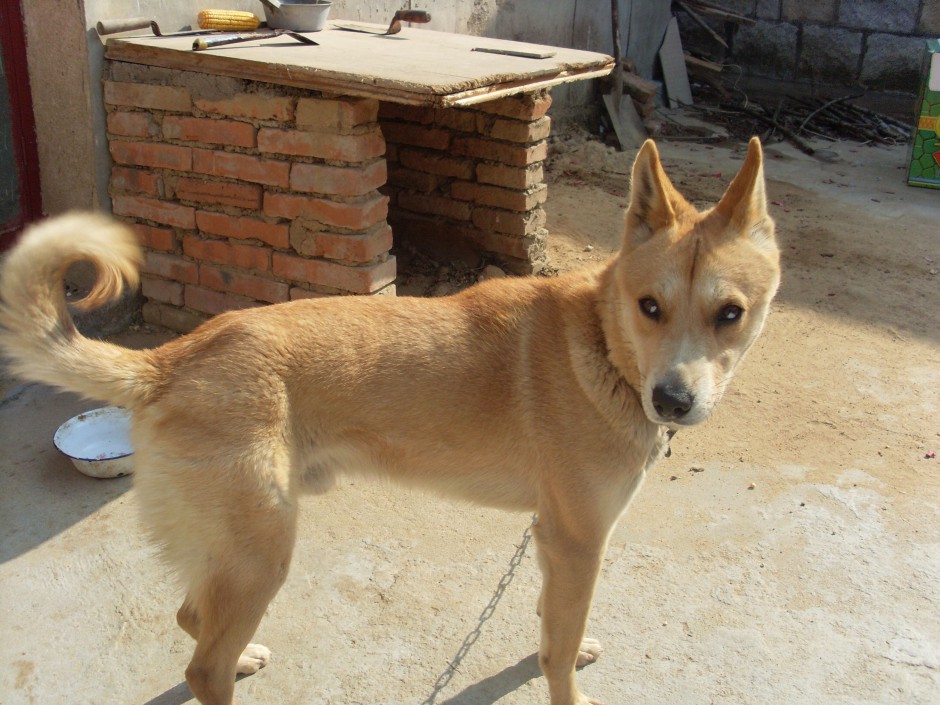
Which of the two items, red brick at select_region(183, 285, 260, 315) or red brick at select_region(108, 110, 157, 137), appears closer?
red brick at select_region(108, 110, 157, 137)

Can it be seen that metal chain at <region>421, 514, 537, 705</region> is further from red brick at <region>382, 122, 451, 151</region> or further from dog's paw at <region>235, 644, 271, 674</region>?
red brick at <region>382, 122, 451, 151</region>

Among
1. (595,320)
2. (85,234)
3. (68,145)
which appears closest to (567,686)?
(595,320)

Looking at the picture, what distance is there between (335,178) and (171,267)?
1.20 m

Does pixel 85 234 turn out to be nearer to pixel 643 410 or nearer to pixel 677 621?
pixel 643 410

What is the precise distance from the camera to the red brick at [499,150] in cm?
504

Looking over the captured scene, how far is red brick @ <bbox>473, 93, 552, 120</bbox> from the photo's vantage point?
4902 millimetres

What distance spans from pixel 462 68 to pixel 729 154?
227 inches

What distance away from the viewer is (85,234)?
224 centimetres

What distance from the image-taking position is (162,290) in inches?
182

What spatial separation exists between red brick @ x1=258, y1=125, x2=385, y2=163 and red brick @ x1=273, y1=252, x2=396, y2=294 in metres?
0.51

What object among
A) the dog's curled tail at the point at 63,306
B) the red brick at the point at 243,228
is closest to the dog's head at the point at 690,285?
the dog's curled tail at the point at 63,306

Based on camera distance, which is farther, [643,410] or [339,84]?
[339,84]

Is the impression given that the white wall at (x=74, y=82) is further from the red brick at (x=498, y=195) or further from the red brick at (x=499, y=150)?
the red brick at (x=498, y=195)

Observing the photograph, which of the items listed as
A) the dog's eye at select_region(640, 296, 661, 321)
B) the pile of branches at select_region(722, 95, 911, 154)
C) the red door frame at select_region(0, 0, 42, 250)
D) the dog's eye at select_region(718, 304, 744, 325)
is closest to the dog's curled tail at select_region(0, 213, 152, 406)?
the dog's eye at select_region(640, 296, 661, 321)
